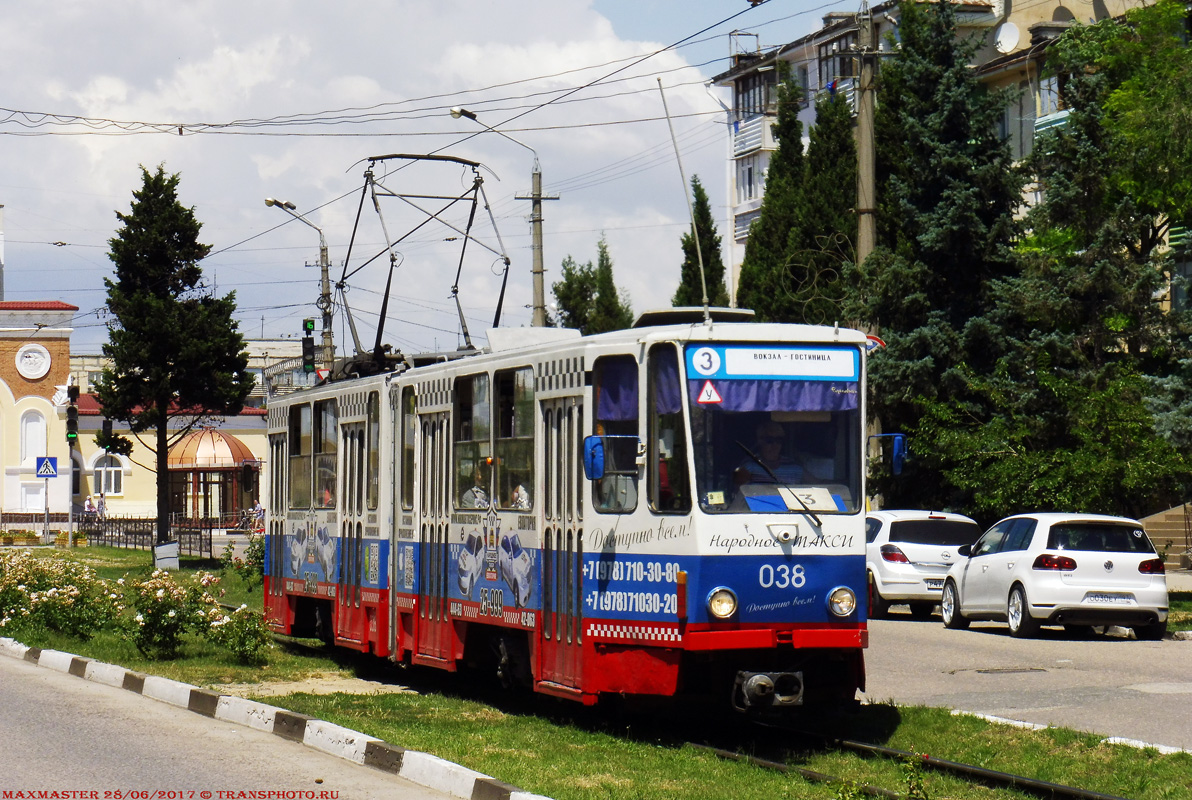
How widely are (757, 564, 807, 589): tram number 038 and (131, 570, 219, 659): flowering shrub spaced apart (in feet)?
27.1

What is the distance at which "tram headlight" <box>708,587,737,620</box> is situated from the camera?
10852mm

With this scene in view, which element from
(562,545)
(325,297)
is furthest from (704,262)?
(562,545)

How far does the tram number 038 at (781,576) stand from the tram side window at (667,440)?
67cm

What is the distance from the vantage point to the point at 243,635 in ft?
54.3

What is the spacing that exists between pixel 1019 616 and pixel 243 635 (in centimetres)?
958

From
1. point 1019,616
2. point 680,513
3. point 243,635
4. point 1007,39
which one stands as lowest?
point 1019,616

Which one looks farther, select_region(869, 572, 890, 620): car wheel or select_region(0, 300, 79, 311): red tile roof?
select_region(0, 300, 79, 311): red tile roof

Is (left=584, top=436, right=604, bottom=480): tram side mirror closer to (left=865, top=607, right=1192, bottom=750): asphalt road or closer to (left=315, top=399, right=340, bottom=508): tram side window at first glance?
(left=865, top=607, right=1192, bottom=750): asphalt road

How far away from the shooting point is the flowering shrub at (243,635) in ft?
54.4

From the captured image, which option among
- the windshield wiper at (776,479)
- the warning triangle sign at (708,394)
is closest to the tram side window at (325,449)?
the warning triangle sign at (708,394)

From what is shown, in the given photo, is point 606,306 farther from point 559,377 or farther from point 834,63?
point 559,377

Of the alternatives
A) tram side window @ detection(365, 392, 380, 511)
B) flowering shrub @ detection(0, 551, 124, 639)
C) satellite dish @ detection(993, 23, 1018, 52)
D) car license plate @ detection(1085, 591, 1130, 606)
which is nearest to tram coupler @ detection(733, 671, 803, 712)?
tram side window @ detection(365, 392, 380, 511)

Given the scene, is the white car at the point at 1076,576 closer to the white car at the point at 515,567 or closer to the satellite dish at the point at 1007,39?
the white car at the point at 515,567

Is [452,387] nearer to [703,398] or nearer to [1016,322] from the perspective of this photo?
[703,398]
